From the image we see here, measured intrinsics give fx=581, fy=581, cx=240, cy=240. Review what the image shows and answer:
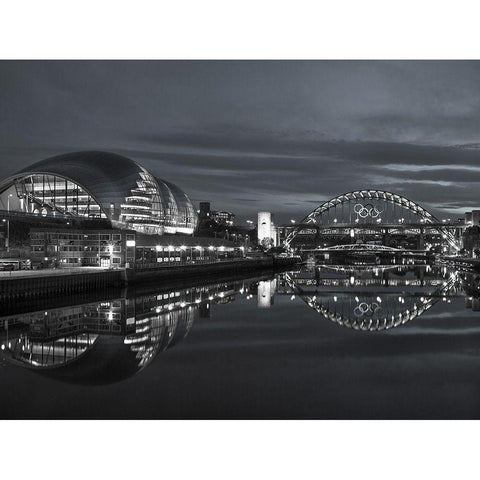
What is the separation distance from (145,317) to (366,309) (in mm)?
13391

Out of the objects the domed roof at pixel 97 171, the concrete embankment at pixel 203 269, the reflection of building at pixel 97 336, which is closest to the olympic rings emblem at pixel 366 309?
the reflection of building at pixel 97 336

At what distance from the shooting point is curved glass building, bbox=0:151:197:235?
58250 mm

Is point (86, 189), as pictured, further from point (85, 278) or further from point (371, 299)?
point (371, 299)

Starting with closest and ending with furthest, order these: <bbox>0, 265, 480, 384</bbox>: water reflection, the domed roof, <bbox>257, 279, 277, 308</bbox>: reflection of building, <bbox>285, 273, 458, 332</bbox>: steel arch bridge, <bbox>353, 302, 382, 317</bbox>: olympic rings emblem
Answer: <bbox>0, 265, 480, 384</bbox>: water reflection < <bbox>285, 273, 458, 332</bbox>: steel arch bridge < <bbox>353, 302, 382, 317</bbox>: olympic rings emblem < <bbox>257, 279, 277, 308</bbox>: reflection of building < the domed roof

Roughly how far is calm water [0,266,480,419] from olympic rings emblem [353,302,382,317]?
120 millimetres

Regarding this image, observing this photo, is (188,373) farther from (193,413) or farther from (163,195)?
(163,195)

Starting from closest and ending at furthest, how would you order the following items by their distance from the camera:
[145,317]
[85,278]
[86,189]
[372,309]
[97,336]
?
[97,336], [145,317], [85,278], [372,309], [86,189]

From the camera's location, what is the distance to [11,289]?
26.5m

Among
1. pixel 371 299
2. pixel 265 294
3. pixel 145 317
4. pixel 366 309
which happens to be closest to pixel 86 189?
pixel 265 294

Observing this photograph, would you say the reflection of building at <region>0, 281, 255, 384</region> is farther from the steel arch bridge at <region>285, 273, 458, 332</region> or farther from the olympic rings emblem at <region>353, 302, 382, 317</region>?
the olympic rings emblem at <region>353, 302, 382, 317</region>

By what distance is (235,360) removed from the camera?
17531 mm

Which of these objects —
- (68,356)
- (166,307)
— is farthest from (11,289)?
(68,356)

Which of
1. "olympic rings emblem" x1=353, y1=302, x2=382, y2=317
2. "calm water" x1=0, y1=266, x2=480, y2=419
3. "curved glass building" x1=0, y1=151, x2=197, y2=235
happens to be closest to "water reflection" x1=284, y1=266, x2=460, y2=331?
"olympic rings emblem" x1=353, y1=302, x2=382, y2=317

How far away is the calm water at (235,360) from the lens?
12703 millimetres
